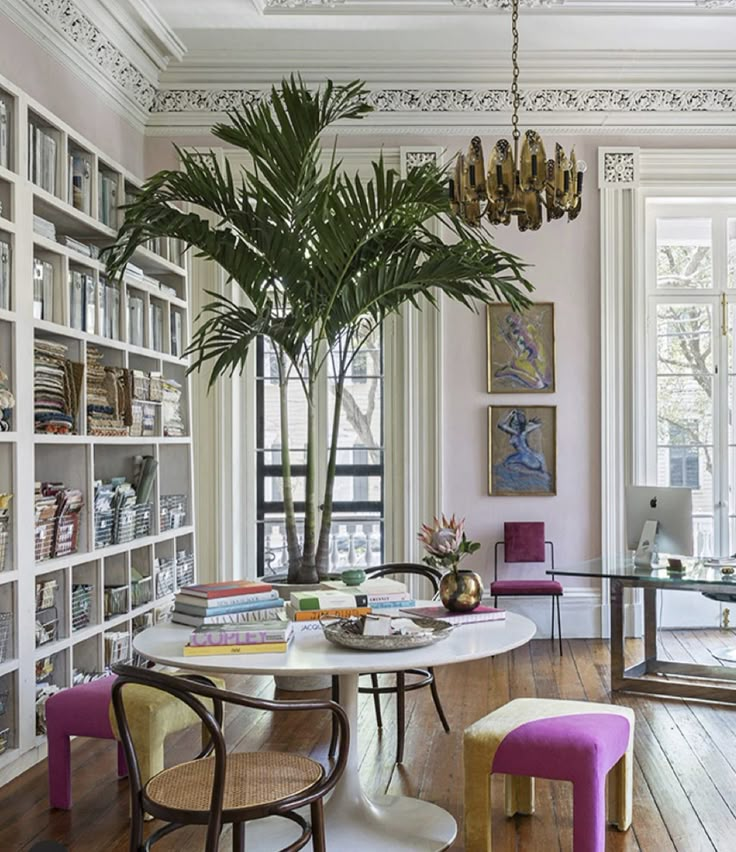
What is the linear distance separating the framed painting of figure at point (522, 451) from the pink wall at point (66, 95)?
9.55ft

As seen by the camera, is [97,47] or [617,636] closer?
[617,636]

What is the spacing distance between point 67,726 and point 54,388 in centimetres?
156

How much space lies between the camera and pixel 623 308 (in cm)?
656

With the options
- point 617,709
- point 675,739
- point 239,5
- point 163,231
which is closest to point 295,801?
point 617,709

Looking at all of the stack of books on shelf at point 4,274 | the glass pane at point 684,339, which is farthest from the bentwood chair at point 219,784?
the glass pane at point 684,339

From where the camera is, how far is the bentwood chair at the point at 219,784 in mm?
2393

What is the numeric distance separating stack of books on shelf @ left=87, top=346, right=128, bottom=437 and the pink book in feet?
6.96

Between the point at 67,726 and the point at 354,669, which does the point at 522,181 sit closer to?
the point at 354,669

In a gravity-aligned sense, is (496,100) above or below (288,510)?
above

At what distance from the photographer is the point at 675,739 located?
436cm

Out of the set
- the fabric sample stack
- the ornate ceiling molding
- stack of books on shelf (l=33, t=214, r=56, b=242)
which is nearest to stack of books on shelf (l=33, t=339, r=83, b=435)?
the fabric sample stack

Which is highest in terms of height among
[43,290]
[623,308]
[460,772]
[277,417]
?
[623,308]

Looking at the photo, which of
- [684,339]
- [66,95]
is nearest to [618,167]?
[684,339]

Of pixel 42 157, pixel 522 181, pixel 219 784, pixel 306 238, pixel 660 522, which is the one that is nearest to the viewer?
pixel 219 784
